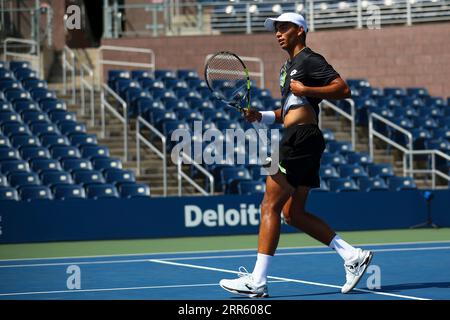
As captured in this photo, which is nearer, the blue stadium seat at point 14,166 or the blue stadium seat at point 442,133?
the blue stadium seat at point 14,166

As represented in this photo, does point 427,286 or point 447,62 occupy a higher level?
point 447,62

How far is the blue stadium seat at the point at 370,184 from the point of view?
19.5 metres

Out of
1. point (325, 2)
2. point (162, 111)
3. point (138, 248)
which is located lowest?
point (138, 248)

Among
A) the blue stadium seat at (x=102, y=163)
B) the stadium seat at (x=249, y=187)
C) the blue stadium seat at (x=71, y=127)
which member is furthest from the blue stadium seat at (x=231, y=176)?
the blue stadium seat at (x=71, y=127)

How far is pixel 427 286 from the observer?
929cm

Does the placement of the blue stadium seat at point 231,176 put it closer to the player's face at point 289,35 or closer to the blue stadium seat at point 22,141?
the blue stadium seat at point 22,141

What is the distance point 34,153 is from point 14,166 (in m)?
0.70

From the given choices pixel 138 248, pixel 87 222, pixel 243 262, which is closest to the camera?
pixel 243 262

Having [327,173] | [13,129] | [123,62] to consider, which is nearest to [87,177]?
[13,129]

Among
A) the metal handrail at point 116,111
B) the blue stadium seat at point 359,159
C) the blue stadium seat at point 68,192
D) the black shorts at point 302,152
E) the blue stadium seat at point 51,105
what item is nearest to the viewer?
the black shorts at point 302,152

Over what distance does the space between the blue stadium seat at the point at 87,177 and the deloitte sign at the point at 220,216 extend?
1.80m

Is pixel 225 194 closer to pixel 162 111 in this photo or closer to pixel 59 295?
pixel 162 111
